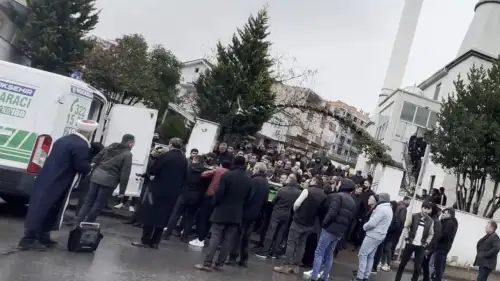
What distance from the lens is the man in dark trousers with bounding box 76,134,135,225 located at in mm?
10086

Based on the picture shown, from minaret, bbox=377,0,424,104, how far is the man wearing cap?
45668 mm

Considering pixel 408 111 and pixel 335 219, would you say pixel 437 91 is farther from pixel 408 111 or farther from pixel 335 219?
pixel 335 219

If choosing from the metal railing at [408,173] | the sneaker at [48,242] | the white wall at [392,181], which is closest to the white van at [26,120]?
the sneaker at [48,242]

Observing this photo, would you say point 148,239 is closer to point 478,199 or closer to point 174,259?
point 174,259

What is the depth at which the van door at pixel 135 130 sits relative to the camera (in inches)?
558

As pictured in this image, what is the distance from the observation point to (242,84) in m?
31.9

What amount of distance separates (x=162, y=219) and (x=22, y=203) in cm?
398

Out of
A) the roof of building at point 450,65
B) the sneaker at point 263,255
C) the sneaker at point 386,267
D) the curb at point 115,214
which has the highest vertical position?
the roof of building at point 450,65

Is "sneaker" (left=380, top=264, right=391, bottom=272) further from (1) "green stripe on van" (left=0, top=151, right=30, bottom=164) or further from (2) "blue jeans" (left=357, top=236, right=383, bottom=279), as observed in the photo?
(1) "green stripe on van" (left=0, top=151, right=30, bottom=164)

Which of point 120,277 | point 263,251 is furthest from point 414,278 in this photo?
point 120,277

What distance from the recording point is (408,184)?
28.0 metres

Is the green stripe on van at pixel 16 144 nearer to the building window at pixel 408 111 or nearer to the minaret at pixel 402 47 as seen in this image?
the building window at pixel 408 111

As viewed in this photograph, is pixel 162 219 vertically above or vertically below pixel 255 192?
below

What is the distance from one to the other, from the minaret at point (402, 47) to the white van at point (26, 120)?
44.2 m
